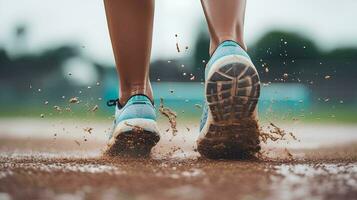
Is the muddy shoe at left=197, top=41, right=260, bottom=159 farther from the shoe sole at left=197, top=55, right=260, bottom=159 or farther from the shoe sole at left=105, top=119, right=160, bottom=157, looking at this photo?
the shoe sole at left=105, top=119, right=160, bottom=157

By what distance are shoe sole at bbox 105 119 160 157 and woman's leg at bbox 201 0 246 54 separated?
0.26 meters

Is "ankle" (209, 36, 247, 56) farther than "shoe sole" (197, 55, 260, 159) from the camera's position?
Yes

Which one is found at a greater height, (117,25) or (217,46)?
(117,25)

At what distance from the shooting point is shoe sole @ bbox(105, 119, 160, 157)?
157 cm

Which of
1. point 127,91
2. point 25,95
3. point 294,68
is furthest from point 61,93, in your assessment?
point 127,91

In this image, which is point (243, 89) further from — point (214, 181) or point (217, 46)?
point (214, 181)

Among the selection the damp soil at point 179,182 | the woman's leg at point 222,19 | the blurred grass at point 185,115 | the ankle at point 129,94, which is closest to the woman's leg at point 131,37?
the ankle at point 129,94

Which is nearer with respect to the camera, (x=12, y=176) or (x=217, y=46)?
(x=12, y=176)

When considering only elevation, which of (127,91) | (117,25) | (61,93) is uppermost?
(61,93)

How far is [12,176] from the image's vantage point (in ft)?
3.62

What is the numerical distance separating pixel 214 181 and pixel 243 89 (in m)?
0.44

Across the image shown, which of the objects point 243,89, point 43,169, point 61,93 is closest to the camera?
point 43,169

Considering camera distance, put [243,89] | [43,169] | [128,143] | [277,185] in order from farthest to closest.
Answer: [128,143], [243,89], [43,169], [277,185]

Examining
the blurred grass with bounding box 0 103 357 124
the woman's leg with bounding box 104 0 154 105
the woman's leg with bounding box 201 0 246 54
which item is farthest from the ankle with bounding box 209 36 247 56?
the blurred grass with bounding box 0 103 357 124
